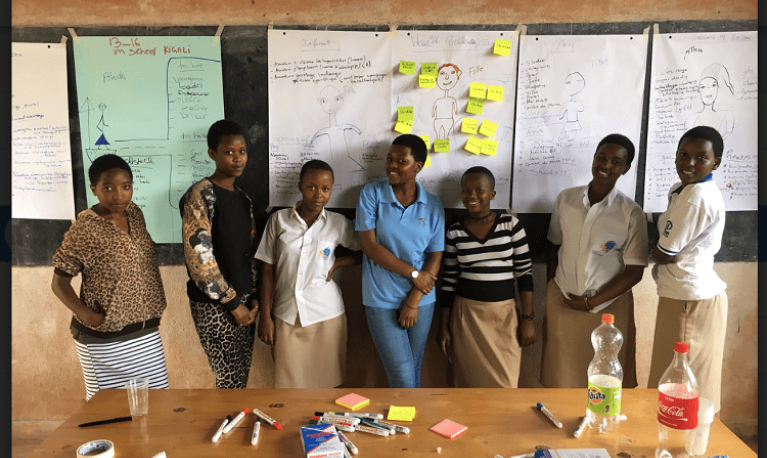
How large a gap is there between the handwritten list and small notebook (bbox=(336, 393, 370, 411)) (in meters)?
2.14

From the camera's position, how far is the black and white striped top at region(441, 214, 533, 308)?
2607 millimetres

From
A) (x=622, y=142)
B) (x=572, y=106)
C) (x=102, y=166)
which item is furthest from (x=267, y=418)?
(x=572, y=106)

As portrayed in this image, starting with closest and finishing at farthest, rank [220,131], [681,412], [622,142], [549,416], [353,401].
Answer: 1. [681,412]
2. [549,416]
3. [353,401]
4. [220,131]
5. [622,142]

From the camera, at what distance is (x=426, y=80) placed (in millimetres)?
2799

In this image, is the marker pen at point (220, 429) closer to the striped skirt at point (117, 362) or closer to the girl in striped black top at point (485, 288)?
the striped skirt at point (117, 362)

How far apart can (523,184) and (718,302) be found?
1.10 metres

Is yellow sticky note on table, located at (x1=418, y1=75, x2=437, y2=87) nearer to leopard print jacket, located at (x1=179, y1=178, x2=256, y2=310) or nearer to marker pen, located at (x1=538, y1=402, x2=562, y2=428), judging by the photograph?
leopard print jacket, located at (x1=179, y1=178, x2=256, y2=310)

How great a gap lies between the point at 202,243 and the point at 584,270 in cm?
184

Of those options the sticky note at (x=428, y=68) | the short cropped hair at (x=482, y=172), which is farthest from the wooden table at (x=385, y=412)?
the sticky note at (x=428, y=68)

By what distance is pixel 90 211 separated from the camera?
2229mm

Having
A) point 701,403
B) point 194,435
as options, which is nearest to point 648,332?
point 701,403

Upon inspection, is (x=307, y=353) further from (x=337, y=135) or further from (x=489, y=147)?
Result: (x=489, y=147)

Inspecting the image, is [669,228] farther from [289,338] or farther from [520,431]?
[289,338]

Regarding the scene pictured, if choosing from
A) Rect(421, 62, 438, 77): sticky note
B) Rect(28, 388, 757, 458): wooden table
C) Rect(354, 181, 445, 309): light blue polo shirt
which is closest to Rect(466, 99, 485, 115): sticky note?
Rect(421, 62, 438, 77): sticky note
